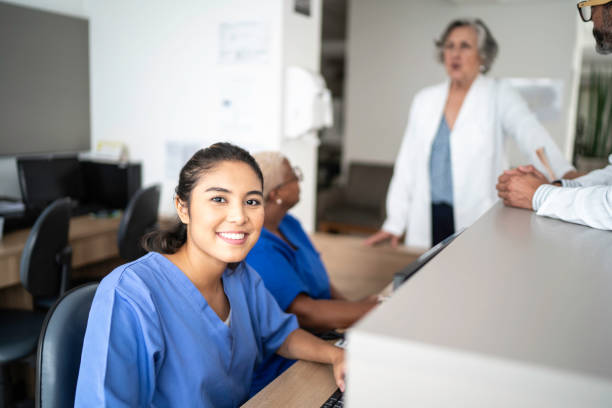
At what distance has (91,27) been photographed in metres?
3.36

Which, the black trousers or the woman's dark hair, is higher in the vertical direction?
the woman's dark hair

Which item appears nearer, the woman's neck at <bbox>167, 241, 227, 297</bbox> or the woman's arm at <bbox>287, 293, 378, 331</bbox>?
the woman's neck at <bbox>167, 241, 227, 297</bbox>

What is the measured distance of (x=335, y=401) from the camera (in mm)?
1102

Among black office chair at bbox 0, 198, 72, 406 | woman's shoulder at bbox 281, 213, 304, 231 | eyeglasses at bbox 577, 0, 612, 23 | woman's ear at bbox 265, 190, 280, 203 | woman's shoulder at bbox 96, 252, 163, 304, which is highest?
eyeglasses at bbox 577, 0, 612, 23

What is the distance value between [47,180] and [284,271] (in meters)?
2.11

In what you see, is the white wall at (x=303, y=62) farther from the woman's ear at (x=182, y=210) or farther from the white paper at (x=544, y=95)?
the white paper at (x=544, y=95)

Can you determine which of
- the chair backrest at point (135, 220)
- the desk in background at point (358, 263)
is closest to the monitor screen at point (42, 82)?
the chair backrest at point (135, 220)

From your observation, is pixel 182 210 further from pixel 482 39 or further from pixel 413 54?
pixel 413 54

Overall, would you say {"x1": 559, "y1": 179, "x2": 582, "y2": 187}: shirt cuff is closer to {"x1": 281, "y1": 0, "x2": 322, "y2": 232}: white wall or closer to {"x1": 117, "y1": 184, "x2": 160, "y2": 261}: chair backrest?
{"x1": 281, "y1": 0, "x2": 322, "y2": 232}: white wall

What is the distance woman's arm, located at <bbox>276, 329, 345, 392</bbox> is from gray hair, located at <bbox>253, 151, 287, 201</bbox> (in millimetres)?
477

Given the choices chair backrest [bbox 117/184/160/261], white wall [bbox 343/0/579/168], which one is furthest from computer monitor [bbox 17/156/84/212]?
white wall [bbox 343/0/579/168]

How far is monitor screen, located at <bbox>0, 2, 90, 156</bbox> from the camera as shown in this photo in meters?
3.00

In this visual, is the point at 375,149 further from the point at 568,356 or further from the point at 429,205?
the point at 568,356

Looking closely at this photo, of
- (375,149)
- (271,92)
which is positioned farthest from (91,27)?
(375,149)
